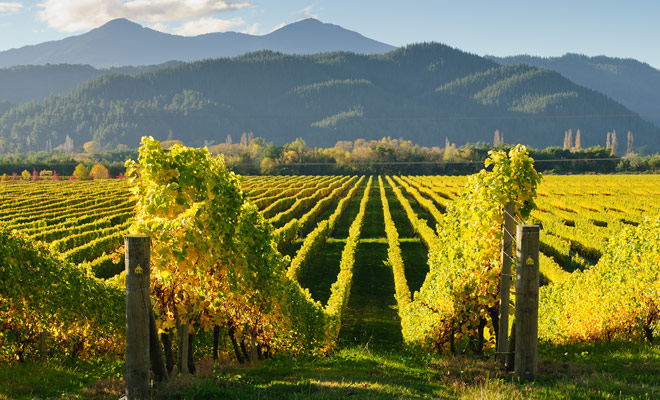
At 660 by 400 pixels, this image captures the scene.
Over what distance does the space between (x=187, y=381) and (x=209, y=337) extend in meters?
4.31

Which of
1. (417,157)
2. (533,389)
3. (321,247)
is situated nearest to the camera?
(533,389)

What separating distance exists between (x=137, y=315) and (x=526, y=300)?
192 inches

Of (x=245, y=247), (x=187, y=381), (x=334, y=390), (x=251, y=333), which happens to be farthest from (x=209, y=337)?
(x=334, y=390)

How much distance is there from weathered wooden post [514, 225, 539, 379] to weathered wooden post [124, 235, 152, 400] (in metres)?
4.66

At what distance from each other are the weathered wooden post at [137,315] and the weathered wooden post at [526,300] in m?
4.66

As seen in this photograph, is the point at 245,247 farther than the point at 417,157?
No

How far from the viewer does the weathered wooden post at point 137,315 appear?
609 cm

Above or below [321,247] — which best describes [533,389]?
above

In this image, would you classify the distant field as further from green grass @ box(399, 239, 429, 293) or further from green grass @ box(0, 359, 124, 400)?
green grass @ box(0, 359, 124, 400)

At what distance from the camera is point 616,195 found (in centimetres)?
5775

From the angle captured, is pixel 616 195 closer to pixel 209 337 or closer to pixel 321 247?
pixel 321 247

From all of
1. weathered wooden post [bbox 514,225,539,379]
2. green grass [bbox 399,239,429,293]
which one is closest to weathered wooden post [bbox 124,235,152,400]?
weathered wooden post [bbox 514,225,539,379]

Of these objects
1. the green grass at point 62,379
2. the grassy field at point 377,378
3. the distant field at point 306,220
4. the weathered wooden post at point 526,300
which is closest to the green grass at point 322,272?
the distant field at point 306,220

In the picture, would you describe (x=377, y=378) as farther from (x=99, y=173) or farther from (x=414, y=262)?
(x=99, y=173)
